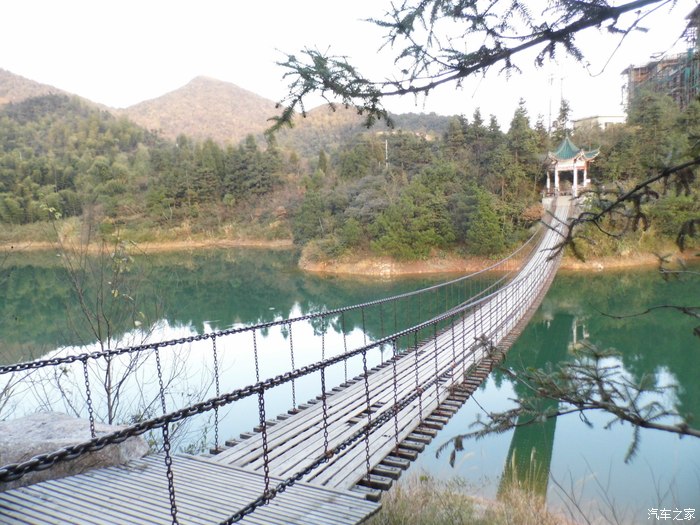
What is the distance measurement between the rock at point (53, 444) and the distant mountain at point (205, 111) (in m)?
59.7

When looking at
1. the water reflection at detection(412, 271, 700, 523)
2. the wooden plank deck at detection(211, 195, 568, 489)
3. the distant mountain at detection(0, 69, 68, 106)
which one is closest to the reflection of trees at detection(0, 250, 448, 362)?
the water reflection at detection(412, 271, 700, 523)

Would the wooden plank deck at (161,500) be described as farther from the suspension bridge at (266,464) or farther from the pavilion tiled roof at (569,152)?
the pavilion tiled roof at (569,152)

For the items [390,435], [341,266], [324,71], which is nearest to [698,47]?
[324,71]

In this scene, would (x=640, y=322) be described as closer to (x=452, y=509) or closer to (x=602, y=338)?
(x=602, y=338)

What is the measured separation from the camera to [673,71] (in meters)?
1.50

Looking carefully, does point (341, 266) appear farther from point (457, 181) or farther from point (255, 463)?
point (255, 463)

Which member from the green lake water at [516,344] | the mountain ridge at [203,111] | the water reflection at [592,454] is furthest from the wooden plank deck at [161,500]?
the mountain ridge at [203,111]

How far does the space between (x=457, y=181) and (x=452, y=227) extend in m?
1.83

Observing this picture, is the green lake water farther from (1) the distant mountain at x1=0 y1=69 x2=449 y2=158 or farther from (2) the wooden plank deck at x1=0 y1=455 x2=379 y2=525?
(1) the distant mountain at x1=0 y1=69 x2=449 y2=158

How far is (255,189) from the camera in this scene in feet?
88.9

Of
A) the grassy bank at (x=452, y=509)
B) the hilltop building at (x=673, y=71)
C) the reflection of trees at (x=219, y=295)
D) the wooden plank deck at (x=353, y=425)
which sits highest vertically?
the hilltop building at (x=673, y=71)

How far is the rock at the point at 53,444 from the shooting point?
81.9 inches

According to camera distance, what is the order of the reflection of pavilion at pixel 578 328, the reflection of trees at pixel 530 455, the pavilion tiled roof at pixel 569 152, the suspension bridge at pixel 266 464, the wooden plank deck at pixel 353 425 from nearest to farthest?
the suspension bridge at pixel 266 464 < the wooden plank deck at pixel 353 425 < the reflection of trees at pixel 530 455 < the reflection of pavilion at pixel 578 328 < the pavilion tiled roof at pixel 569 152

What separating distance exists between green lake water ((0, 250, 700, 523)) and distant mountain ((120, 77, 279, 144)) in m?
45.6
